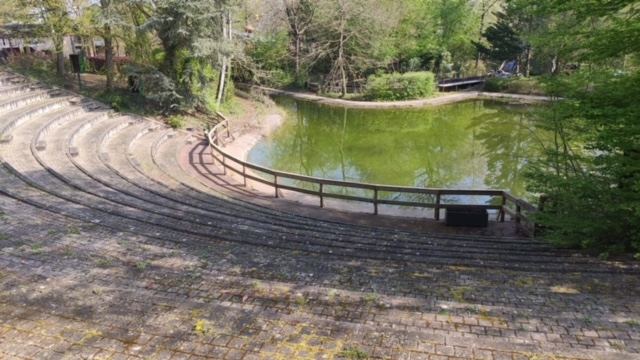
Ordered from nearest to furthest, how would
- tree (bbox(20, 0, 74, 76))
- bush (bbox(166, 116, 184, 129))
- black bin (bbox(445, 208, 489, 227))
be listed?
black bin (bbox(445, 208, 489, 227))
tree (bbox(20, 0, 74, 76))
bush (bbox(166, 116, 184, 129))

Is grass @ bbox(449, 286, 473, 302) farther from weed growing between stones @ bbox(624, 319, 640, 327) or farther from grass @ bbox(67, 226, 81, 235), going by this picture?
grass @ bbox(67, 226, 81, 235)

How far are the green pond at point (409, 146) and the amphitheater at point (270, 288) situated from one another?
16.7ft

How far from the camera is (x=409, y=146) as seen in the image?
23234 mm

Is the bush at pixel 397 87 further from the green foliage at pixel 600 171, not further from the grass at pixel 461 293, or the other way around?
the grass at pixel 461 293

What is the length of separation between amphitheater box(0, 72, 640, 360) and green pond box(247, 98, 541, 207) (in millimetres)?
5077

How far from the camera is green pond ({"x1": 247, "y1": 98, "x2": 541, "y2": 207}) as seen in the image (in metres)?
17.9

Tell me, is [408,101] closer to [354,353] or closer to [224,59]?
[224,59]

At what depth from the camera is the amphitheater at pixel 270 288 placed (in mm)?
3918

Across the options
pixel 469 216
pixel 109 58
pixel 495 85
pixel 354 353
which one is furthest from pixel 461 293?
pixel 495 85

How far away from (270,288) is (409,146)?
19.0 meters

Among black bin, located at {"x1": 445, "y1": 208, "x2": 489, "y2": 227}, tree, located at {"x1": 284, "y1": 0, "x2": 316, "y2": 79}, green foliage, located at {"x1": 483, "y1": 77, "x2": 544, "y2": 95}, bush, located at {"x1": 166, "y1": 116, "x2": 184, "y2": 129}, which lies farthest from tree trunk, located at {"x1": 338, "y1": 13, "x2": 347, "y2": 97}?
black bin, located at {"x1": 445, "y1": 208, "x2": 489, "y2": 227}

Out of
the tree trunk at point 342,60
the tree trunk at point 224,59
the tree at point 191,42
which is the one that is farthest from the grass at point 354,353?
the tree trunk at point 342,60

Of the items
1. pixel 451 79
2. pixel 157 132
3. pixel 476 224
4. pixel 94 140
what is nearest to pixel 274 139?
pixel 157 132

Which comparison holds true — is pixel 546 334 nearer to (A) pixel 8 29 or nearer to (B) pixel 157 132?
(B) pixel 157 132
